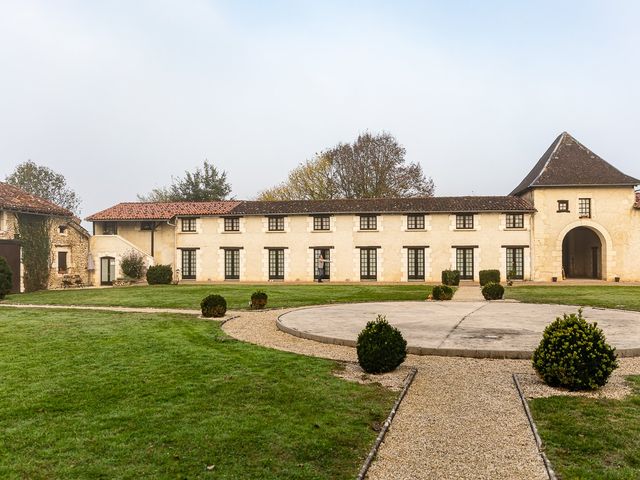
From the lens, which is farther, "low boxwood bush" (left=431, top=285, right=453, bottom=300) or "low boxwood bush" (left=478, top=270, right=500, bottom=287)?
"low boxwood bush" (left=478, top=270, right=500, bottom=287)

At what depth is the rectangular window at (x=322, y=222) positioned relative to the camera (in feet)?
121

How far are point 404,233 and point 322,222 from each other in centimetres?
630

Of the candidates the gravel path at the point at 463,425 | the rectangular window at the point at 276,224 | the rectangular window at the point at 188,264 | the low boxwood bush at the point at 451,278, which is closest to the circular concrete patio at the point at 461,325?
the gravel path at the point at 463,425

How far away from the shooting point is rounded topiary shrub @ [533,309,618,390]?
7969 millimetres

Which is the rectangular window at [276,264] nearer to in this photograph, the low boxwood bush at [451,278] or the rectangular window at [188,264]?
the rectangular window at [188,264]

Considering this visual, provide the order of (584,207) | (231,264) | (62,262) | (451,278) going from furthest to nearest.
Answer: (231,264) → (584,207) → (62,262) → (451,278)

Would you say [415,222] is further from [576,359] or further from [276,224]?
[576,359]

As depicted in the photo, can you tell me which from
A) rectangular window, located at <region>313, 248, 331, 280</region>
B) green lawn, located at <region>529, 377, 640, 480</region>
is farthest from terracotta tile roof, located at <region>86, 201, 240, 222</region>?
green lawn, located at <region>529, 377, 640, 480</region>

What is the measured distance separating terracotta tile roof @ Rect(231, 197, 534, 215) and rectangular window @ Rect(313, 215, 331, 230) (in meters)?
0.56

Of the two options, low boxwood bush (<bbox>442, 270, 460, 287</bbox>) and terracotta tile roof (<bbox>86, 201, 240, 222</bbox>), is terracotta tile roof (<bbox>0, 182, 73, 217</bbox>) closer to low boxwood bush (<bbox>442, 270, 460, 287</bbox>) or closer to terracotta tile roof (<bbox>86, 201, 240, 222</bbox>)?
terracotta tile roof (<bbox>86, 201, 240, 222</bbox>)

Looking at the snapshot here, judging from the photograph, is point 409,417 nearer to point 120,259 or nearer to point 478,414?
point 478,414

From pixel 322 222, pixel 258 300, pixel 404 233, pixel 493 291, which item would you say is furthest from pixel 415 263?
pixel 258 300

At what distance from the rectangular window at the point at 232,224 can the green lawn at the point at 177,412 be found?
1035 inches

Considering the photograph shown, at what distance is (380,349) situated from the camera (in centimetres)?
918
